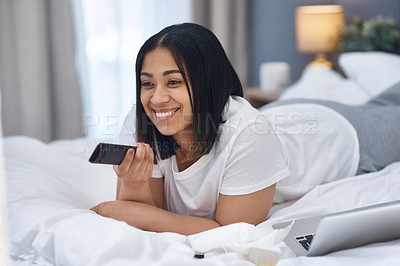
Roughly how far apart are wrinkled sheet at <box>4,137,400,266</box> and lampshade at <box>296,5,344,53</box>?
4.78 ft

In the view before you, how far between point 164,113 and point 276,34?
91.9 inches

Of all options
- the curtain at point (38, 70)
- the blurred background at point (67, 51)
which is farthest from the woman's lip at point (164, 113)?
the curtain at point (38, 70)

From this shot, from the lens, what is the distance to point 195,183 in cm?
117

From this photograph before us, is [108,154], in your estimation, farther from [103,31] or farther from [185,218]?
[103,31]

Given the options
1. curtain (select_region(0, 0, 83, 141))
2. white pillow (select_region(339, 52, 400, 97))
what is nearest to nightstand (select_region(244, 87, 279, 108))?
white pillow (select_region(339, 52, 400, 97))

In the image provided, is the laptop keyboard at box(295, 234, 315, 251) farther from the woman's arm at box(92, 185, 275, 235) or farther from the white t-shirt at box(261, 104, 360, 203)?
the white t-shirt at box(261, 104, 360, 203)

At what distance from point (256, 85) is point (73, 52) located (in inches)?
56.0

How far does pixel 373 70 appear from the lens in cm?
205

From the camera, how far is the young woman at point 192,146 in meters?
1.01

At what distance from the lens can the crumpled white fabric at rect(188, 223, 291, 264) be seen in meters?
0.90

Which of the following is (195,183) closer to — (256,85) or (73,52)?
(73,52)

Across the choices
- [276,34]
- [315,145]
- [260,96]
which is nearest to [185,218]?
[315,145]

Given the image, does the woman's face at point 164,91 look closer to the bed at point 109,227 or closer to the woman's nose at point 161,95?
the woman's nose at point 161,95

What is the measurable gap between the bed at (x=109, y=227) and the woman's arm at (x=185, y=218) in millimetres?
48
